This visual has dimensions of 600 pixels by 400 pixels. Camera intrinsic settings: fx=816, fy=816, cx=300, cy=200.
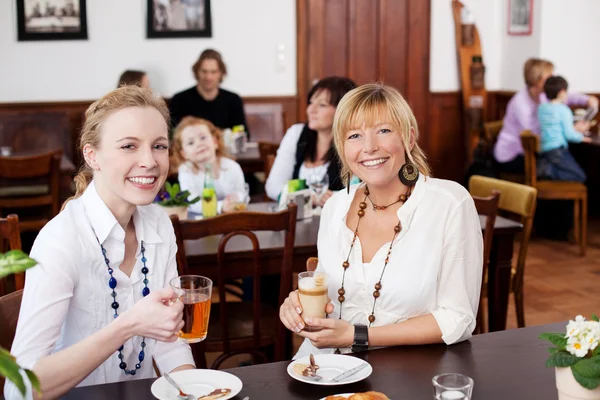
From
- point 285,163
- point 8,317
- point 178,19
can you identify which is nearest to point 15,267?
point 8,317

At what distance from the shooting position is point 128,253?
1914mm

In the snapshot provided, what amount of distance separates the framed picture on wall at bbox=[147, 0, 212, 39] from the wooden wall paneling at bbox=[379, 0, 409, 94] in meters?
1.56

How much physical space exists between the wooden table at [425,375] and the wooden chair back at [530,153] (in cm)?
388

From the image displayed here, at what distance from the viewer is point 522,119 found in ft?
20.4

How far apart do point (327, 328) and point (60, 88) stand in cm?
508

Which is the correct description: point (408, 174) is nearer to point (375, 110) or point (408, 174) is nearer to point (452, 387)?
point (375, 110)

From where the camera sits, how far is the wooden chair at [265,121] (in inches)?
269

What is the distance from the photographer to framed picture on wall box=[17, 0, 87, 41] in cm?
627

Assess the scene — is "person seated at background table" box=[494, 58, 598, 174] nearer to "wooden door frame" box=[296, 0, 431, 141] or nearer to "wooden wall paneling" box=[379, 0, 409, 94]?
"wooden door frame" box=[296, 0, 431, 141]

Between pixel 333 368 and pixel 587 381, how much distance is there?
1.73ft

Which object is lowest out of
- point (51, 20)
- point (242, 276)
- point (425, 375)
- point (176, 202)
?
point (242, 276)

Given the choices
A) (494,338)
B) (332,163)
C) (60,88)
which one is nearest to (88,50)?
(60,88)

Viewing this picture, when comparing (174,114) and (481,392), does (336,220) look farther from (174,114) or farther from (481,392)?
(174,114)

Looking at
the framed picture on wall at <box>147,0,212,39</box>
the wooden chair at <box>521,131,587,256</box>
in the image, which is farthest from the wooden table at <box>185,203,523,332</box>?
the framed picture on wall at <box>147,0,212,39</box>
